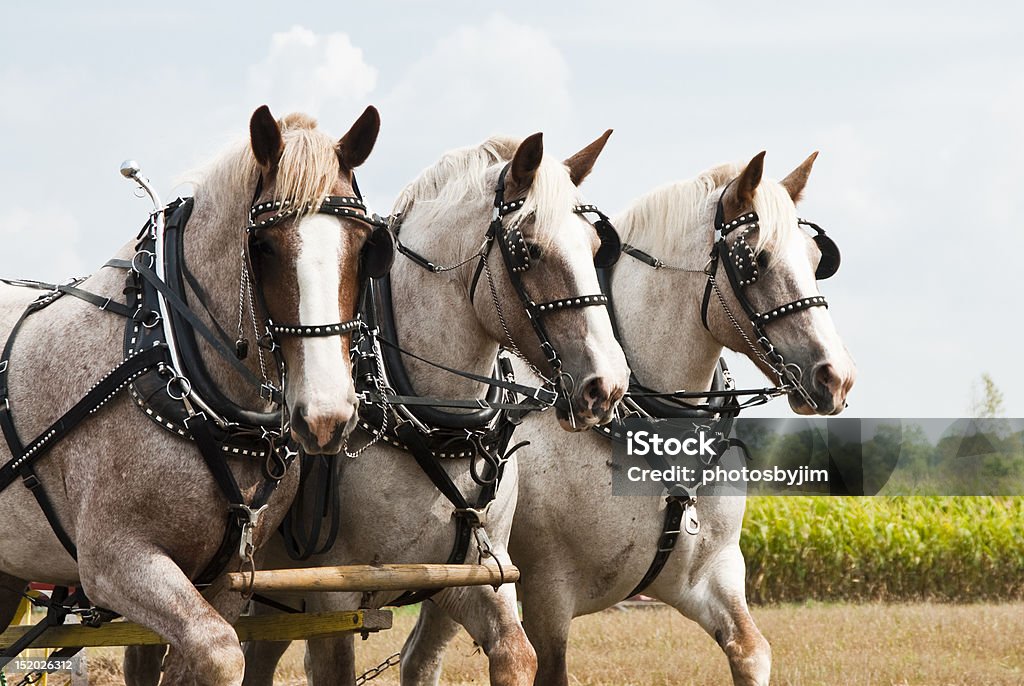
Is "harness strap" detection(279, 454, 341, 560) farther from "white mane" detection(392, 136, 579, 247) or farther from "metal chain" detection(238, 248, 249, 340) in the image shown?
"white mane" detection(392, 136, 579, 247)

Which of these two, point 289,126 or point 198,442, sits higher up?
point 289,126

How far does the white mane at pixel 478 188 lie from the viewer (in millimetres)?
3943

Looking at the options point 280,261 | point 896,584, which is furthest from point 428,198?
point 896,584

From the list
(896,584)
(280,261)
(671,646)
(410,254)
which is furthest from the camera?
(896,584)

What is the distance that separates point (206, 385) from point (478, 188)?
1.28 m

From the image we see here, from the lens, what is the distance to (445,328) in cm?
414

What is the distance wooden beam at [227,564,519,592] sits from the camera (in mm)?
3316

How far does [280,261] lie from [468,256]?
3.42 ft

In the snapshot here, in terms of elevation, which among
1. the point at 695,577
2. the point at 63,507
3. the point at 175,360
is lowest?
the point at 695,577

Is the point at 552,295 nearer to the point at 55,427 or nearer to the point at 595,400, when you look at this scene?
the point at 595,400

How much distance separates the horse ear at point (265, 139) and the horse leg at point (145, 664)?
8.88 ft

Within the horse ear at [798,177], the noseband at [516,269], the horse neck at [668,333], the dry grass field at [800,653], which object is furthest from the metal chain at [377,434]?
the dry grass field at [800,653]

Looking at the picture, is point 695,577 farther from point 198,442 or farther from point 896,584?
point 896,584

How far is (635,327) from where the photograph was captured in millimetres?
5059
